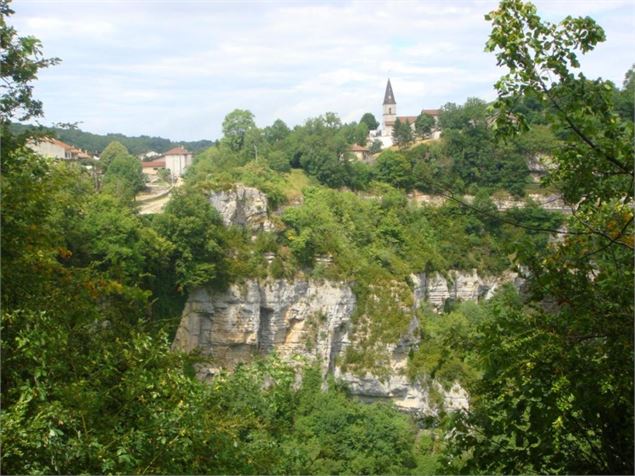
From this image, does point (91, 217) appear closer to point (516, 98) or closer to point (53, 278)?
point (53, 278)

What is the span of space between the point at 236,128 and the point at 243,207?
10649mm

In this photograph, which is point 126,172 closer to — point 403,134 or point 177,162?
point 177,162

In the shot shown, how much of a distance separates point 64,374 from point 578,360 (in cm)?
237

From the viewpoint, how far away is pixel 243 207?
21328 millimetres

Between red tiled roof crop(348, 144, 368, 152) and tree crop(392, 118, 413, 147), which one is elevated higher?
tree crop(392, 118, 413, 147)

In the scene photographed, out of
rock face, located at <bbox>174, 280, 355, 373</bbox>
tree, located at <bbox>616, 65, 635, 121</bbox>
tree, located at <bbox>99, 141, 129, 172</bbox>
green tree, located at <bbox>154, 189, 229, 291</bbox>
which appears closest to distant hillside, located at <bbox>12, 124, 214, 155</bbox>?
tree, located at <bbox>99, 141, 129, 172</bbox>

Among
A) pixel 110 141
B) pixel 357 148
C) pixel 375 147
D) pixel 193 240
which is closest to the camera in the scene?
pixel 193 240

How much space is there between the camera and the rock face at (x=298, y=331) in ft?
Answer: 65.0

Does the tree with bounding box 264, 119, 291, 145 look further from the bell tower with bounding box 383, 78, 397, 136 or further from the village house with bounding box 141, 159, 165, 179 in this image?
the bell tower with bounding box 383, 78, 397, 136

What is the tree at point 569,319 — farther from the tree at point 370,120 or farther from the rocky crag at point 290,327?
the tree at point 370,120

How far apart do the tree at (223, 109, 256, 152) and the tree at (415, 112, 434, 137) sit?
9.59 m

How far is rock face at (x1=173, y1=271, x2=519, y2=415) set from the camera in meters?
19.8

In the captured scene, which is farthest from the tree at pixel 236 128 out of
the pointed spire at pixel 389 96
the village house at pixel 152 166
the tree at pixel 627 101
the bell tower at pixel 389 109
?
the pointed spire at pixel 389 96

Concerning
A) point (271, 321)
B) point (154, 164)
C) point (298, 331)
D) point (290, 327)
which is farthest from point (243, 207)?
point (154, 164)
